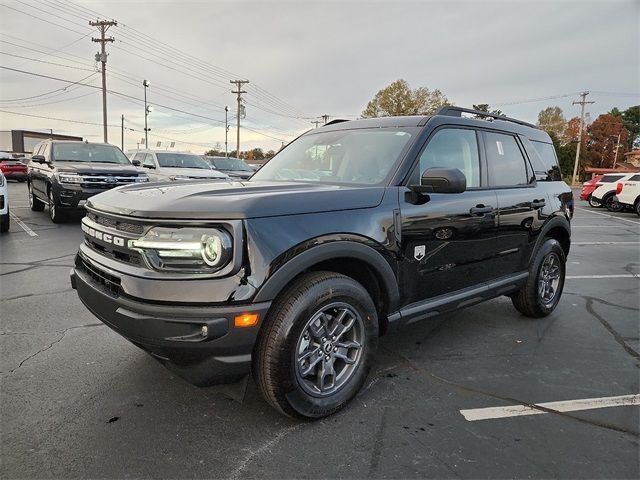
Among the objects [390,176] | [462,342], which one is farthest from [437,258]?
[462,342]

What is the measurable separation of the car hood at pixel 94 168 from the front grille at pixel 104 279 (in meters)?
8.02

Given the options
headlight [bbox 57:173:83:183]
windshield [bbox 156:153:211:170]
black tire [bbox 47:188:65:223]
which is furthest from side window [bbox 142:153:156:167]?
headlight [bbox 57:173:83:183]

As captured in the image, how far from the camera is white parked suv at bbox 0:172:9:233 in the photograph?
27.0 feet

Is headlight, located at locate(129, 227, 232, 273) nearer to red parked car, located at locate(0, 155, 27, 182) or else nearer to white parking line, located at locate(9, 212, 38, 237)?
white parking line, located at locate(9, 212, 38, 237)

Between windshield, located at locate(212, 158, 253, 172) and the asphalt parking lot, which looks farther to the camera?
windshield, located at locate(212, 158, 253, 172)

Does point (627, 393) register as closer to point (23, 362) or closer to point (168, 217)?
point (168, 217)

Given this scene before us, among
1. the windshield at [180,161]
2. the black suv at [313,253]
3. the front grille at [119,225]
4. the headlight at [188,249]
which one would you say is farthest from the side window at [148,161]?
the headlight at [188,249]

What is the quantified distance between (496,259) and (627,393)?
1.31m

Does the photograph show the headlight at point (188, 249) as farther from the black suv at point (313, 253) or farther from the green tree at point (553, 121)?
the green tree at point (553, 121)

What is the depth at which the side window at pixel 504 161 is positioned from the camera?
155 inches

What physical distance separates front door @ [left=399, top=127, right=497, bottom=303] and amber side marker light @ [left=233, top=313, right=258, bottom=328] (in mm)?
1157

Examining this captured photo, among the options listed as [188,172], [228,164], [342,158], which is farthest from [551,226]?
[228,164]

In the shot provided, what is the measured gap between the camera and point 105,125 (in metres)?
34.5

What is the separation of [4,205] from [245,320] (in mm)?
8346
